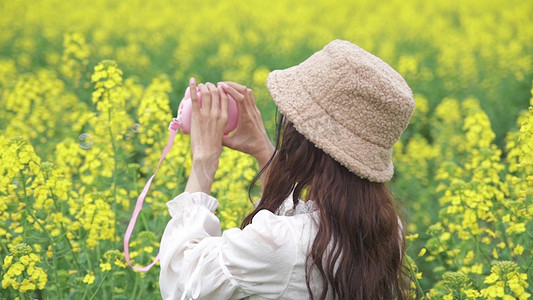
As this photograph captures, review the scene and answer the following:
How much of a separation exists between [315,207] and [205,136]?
33 centimetres

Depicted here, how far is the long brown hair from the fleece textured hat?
6 centimetres

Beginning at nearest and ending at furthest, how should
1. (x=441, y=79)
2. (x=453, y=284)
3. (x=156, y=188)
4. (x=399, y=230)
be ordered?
1. (x=399, y=230)
2. (x=453, y=284)
3. (x=156, y=188)
4. (x=441, y=79)

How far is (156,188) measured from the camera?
346cm

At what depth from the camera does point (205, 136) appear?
1927mm

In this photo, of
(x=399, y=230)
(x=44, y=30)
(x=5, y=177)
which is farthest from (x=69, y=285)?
(x=44, y=30)

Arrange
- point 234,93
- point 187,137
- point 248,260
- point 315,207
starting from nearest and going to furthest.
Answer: point 248,260
point 315,207
point 234,93
point 187,137

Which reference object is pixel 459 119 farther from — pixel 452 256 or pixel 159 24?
pixel 159 24

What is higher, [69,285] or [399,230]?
[399,230]

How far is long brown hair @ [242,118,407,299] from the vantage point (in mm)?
1765

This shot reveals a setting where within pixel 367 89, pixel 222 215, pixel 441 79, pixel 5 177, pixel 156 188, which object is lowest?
pixel 441 79

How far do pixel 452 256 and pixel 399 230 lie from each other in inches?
29.6

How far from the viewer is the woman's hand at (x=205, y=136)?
1908 millimetres

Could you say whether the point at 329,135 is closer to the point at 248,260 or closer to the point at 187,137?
the point at 248,260

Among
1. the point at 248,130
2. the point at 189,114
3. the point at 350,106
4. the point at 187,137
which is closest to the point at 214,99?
the point at 189,114
